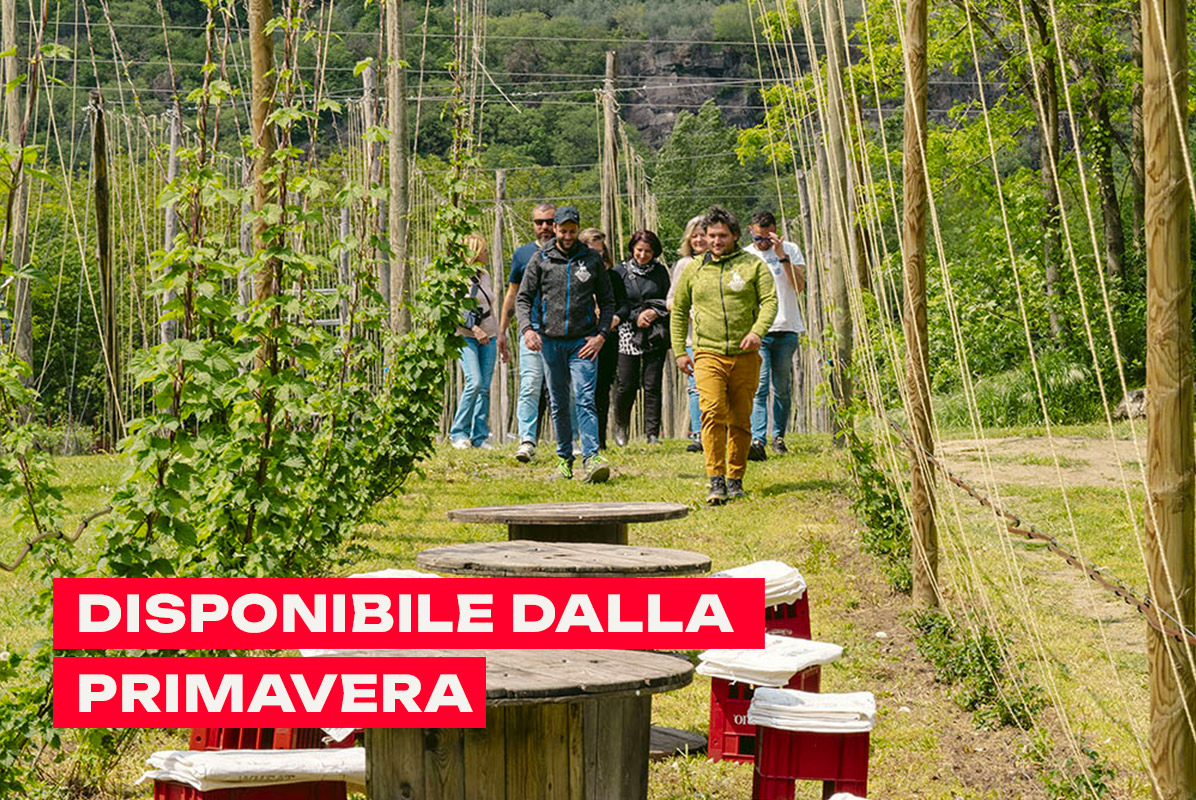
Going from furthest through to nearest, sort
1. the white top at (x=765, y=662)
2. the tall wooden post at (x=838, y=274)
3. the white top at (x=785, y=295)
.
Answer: the white top at (x=785, y=295) < the tall wooden post at (x=838, y=274) < the white top at (x=765, y=662)

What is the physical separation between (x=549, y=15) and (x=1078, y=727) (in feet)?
256

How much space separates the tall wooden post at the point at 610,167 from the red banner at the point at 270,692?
1383 centimetres

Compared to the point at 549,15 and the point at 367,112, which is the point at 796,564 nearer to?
the point at 367,112

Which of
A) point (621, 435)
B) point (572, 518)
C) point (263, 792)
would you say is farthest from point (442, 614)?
point (621, 435)

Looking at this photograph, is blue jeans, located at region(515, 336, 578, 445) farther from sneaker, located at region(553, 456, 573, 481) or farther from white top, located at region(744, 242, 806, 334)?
white top, located at region(744, 242, 806, 334)

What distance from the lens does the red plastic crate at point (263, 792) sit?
2.99 metres

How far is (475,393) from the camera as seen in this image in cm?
1206

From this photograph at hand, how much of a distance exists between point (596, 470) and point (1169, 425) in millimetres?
6756

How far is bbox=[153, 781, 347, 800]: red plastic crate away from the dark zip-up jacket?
22.0 ft

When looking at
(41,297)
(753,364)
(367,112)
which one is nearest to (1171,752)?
(753,364)

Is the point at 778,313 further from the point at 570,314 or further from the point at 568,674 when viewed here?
the point at 568,674

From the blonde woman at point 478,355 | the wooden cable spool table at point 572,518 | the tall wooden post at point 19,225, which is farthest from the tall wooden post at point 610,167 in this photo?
the wooden cable spool table at point 572,518

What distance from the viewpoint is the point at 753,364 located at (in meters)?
9.01

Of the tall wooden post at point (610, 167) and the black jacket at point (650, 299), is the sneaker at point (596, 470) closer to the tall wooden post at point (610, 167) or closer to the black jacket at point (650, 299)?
the black jacket at point (650, 299)
